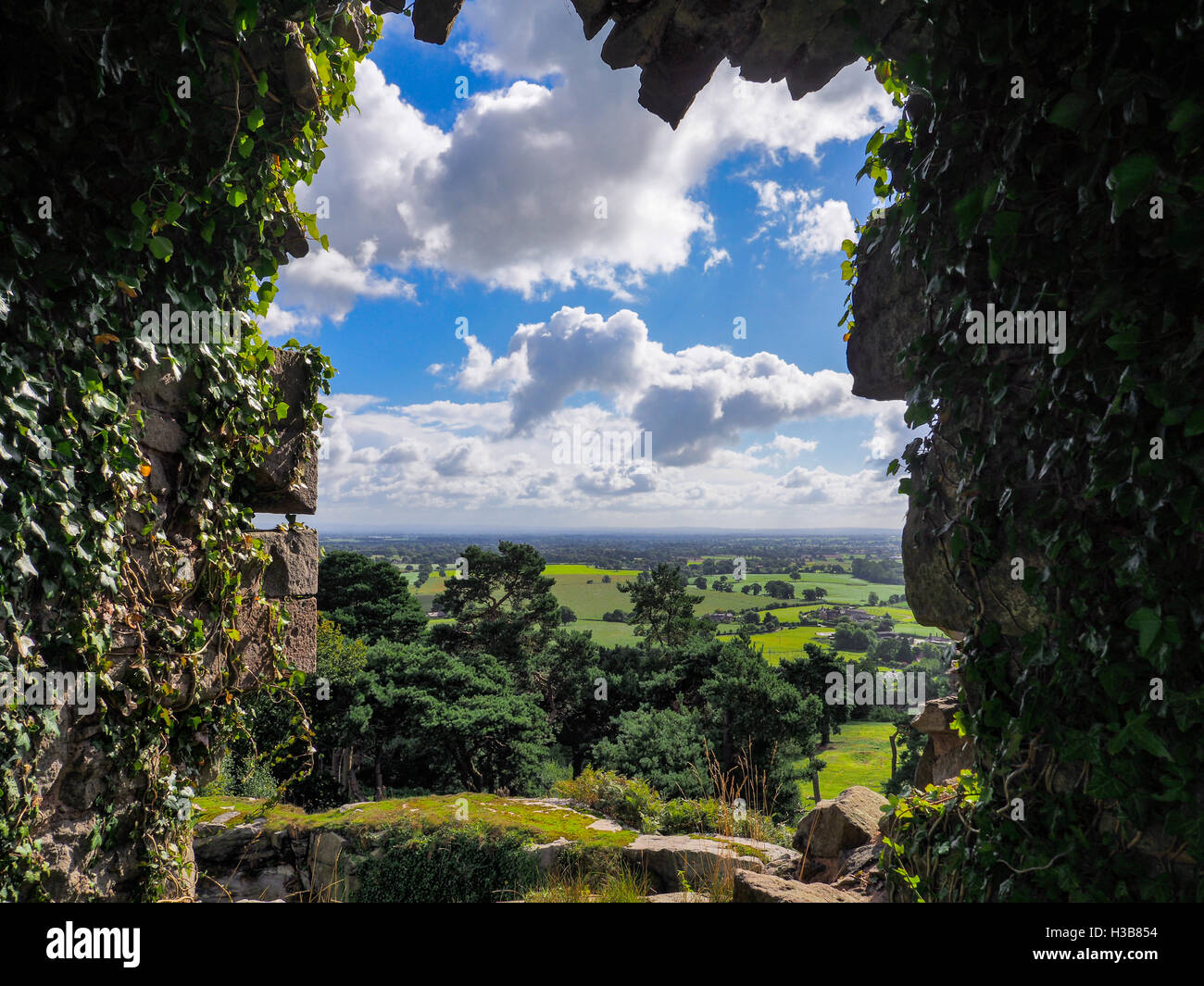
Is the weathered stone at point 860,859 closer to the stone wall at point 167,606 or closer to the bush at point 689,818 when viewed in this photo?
the bush at point 689,818

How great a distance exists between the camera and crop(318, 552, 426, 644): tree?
67.5 feet

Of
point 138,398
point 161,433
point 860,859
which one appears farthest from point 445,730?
point 138,398

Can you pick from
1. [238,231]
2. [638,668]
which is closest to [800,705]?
[638,668]

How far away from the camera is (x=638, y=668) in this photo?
67.2ft

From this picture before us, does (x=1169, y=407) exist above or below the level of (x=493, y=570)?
→ above

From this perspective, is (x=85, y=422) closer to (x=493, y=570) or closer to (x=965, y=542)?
(x=965, y=542)

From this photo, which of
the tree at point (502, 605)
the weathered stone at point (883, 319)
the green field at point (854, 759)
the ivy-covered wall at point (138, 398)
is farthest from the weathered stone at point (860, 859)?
the tree at point (502, 605)

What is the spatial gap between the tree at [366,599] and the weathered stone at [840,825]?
1827 cm

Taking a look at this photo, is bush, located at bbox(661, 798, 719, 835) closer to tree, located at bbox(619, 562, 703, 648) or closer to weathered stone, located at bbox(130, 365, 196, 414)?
weathered stone, located at bbox(130, 365, 196, 414)

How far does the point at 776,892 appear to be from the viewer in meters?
3.31

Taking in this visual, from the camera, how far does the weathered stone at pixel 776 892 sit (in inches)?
128

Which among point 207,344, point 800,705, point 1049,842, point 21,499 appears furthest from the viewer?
point 800,705

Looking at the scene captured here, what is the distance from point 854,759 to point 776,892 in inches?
662
